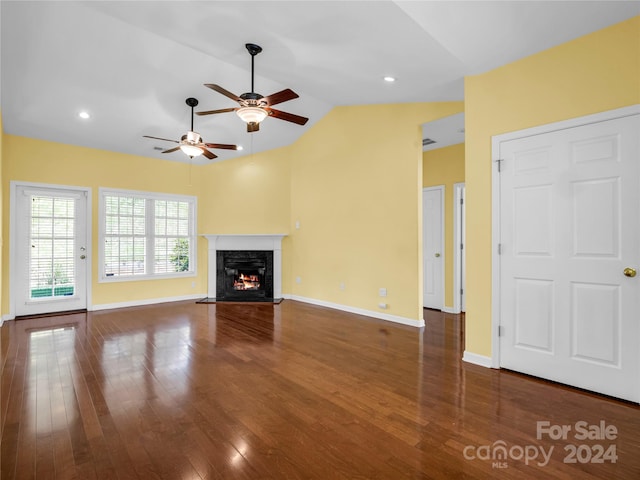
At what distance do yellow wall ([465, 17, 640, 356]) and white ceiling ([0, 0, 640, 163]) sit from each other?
130 mm

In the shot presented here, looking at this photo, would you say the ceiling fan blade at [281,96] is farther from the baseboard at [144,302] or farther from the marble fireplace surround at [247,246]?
the baseboard at [144,302]

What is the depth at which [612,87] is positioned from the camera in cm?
255

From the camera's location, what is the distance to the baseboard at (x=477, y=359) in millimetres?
3193

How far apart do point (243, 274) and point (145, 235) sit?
6.78ft

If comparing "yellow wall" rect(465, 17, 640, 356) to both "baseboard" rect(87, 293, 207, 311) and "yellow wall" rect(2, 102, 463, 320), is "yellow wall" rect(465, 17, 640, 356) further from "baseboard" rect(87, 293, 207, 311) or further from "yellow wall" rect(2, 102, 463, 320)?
"baseboard" rect(87, 293, 207, 311)

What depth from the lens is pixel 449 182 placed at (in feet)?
18.5

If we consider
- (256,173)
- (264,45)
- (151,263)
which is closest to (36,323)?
(151,263)

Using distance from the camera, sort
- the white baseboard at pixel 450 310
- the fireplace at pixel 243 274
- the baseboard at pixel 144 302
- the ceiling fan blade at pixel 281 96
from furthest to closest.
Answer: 1. the fireplace at pixel 243 274
2. the baseboard at pixel 144 302
3. the white baseboard at pixel 450 310
4. the ceiling fan blade at pixel 281 96

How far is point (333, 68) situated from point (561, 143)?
2.38 metres

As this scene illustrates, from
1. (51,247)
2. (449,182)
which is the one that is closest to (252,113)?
(449,182)

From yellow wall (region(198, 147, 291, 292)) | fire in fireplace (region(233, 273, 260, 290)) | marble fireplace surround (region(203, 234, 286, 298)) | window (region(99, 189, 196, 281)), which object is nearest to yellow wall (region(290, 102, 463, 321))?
yellow wall (region(198, 147, 291, 292))

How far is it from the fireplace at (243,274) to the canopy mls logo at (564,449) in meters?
5.14

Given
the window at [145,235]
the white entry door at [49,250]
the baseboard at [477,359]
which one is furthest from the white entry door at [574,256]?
the white entry door at [49,250]

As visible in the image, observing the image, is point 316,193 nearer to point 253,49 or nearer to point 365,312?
point 365,312
